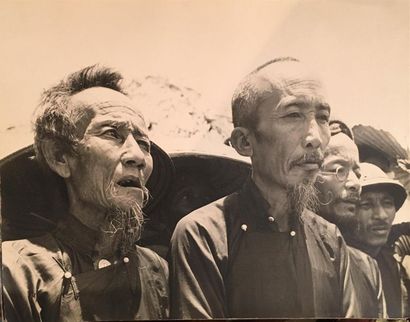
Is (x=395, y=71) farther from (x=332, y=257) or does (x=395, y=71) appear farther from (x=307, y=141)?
(x=332, y=257)

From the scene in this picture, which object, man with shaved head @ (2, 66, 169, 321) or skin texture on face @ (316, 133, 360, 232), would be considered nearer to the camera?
man with shaved head @ (2, 66, 169, 321)

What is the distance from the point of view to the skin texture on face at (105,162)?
1824 millimetres

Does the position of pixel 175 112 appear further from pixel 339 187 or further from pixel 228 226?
pixel 339 187

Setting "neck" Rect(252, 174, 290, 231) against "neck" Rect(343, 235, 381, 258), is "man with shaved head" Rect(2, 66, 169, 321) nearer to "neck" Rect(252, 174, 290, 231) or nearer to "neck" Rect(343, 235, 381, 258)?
"neck" Rect(252, 174, 290, 231)

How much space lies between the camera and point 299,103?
194 cm

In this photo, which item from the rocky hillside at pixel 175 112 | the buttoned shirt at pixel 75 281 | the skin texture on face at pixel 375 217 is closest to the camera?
the buttoned shirt at pixel 75 281

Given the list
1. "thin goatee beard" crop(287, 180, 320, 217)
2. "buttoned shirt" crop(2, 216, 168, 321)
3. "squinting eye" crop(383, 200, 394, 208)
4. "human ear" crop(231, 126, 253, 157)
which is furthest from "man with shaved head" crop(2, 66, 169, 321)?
"squinting eye" crop(383, 200, 394, 208)

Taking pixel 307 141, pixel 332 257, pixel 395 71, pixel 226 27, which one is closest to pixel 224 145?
pixel 307 141

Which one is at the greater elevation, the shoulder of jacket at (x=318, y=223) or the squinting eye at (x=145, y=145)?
the squinting eye at (x=145, y=145)

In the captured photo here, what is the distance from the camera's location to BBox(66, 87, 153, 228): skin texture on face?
182 centimetres

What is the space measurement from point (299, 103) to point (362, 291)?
73 cm

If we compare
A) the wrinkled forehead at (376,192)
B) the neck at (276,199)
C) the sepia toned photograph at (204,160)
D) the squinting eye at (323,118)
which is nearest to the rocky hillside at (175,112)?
the sepia toned photograph at (204,160)

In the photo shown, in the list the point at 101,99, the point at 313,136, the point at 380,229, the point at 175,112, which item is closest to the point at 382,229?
the point at 380,229

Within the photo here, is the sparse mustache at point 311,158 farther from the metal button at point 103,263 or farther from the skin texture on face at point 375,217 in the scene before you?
the metal button at point 103,263
